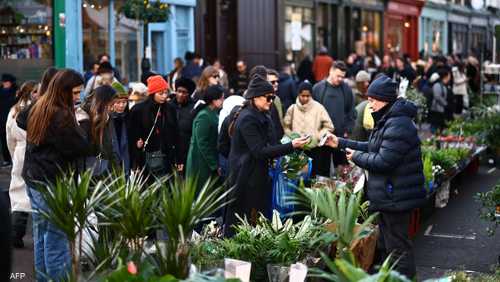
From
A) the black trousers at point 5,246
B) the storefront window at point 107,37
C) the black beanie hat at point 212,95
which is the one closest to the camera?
the black trousers at point 5,246

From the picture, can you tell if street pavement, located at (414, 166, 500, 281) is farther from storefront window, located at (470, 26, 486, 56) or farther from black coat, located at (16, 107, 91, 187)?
storefront window, located at (470, 26, 486, 56)

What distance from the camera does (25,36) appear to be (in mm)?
19453

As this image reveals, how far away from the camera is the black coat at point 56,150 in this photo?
762 cm

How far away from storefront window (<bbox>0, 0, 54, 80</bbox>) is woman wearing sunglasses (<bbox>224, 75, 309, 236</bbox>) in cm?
1075

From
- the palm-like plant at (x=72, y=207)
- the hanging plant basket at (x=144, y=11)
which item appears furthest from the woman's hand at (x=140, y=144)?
the hanging plant basket at (x=144, y=11)

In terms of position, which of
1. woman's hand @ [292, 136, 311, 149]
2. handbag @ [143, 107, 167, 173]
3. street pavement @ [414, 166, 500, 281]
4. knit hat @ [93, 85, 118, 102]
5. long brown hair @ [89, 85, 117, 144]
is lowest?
street pavement @ [414, 166, 500, 281]

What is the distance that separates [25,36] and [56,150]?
12293 millimetres

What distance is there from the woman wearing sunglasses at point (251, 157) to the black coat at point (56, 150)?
74.4 inches

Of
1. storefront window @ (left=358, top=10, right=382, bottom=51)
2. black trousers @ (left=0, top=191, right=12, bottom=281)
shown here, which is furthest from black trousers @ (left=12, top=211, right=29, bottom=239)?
storefront window @ (left=358, top=10, right=382, bottom=51)

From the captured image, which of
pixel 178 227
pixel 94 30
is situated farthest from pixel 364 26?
pixel 178 227

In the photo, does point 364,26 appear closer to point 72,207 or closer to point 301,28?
point 301,28

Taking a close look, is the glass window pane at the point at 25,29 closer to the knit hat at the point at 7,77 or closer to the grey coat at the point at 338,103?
the knit hat at the point at 7,77

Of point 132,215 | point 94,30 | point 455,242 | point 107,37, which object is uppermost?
point 94,30

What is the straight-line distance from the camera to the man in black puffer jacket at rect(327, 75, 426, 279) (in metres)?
8.17
